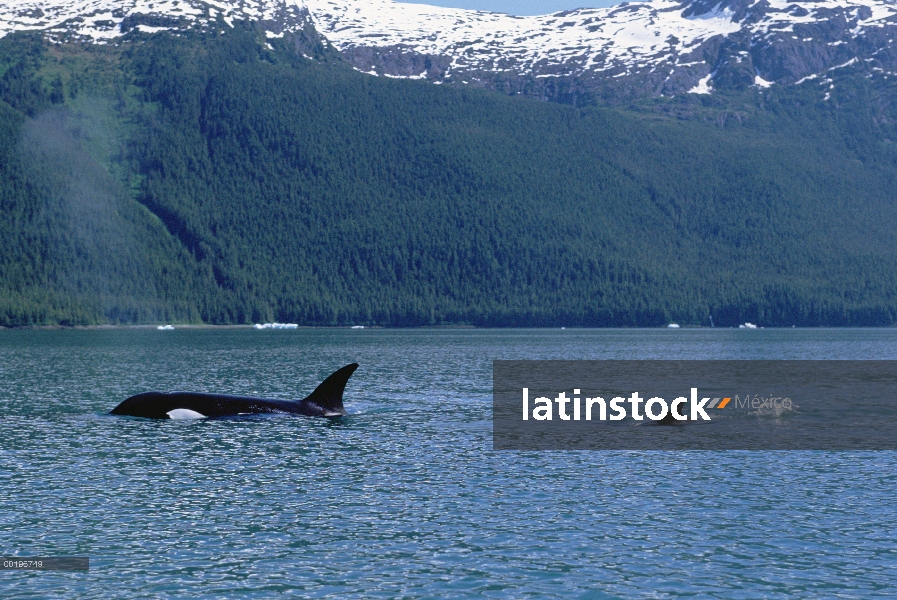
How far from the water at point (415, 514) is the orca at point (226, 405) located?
157 centimetres

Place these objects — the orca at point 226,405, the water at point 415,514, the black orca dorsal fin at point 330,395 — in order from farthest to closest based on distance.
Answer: the black orca dorsal fin at point 330,395 → the orca at point 226,405 → the water at point 415,514

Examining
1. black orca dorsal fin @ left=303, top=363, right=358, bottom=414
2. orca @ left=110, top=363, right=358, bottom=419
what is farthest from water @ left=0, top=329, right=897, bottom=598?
black orca dorsal fin @ left=303, top=363, right=358, bottom=414

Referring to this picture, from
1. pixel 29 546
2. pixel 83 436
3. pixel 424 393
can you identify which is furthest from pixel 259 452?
pixel 424 393

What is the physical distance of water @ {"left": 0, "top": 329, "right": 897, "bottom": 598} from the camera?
2727 centimetres

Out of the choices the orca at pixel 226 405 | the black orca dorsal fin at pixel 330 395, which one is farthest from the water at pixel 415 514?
the black orca dorsal fin at pixel 330 395

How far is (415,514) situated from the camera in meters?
34.6

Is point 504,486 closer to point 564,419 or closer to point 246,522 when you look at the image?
point 246,522

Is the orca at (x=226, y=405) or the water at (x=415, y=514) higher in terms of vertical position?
the water at (x=415, y=514)

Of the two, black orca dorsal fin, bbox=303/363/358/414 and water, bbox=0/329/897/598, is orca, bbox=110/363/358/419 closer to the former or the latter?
black orca dorsal fin, bbox=303/363/358/414

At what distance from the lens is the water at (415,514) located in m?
27.3

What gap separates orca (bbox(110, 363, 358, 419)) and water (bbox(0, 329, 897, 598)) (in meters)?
1.57

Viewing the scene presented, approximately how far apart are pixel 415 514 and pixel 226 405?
27.3m

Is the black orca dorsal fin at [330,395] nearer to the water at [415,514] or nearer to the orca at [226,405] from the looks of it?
the orca at [226,405]

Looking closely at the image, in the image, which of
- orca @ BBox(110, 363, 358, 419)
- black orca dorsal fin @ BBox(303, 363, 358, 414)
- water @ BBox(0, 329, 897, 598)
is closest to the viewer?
water @ BBox(0, 329, 897, 598)
